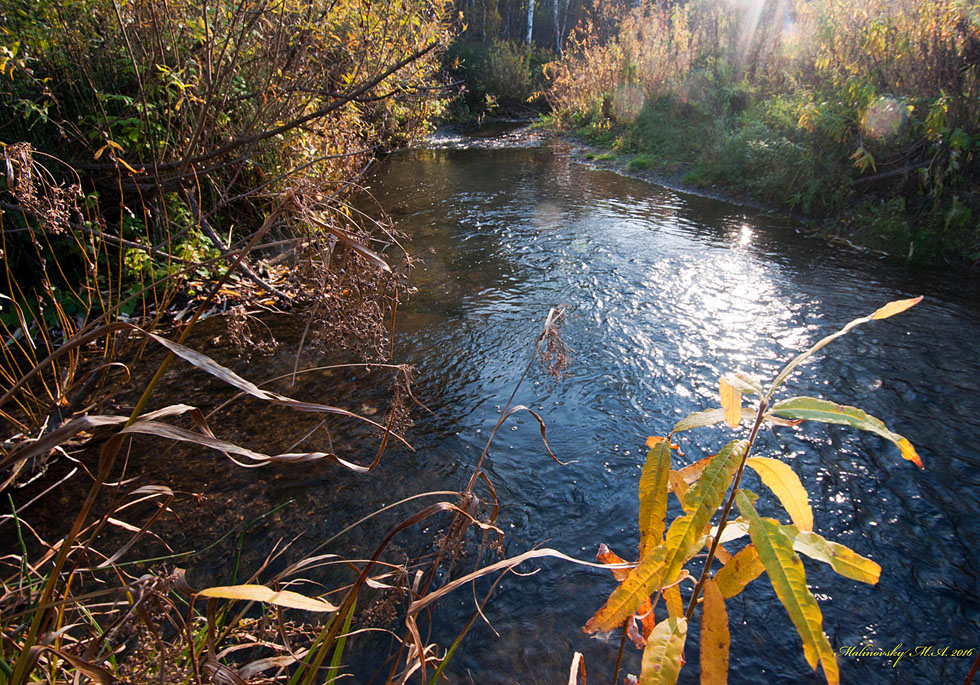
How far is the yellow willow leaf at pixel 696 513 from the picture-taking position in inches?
33.3

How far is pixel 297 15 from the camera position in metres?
5.11

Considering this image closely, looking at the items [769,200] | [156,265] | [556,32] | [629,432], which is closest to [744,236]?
[769,200]

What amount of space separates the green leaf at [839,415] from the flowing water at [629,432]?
165cm

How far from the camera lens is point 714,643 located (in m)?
0.91

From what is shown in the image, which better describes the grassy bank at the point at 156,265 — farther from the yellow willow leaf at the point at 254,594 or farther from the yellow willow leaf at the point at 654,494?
the yellow willow leaf at the point at 654,494

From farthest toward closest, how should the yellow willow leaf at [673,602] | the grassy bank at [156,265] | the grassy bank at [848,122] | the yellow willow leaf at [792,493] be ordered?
the grassy bank at [848,122] < the grassy bank at [156,265] < the yellow willow leaf at [673,602] < the yellow willow leaf at [792,493]

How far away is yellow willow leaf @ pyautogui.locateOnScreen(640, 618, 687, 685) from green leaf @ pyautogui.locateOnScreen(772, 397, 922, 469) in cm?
39

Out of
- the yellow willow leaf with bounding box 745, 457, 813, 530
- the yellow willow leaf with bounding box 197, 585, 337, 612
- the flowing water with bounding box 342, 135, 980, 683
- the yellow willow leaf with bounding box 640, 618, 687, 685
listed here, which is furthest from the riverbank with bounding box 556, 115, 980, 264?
the yellow willow leaf with bounding box 197, 585, 337, 612

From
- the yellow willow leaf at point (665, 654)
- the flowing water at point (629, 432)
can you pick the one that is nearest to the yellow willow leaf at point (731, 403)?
the yellow willow leaf at point (665, 654)

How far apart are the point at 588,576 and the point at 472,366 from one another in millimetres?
2092

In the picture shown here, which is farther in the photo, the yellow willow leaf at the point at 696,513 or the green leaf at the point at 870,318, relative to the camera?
the yellow willow leaf at the point at 696,513

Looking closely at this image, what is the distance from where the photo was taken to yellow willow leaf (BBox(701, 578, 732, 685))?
2.95 ft

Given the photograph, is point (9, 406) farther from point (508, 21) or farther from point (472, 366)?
point (508, 21)

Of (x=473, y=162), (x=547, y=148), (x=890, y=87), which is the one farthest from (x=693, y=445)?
(x=547, y=148)
